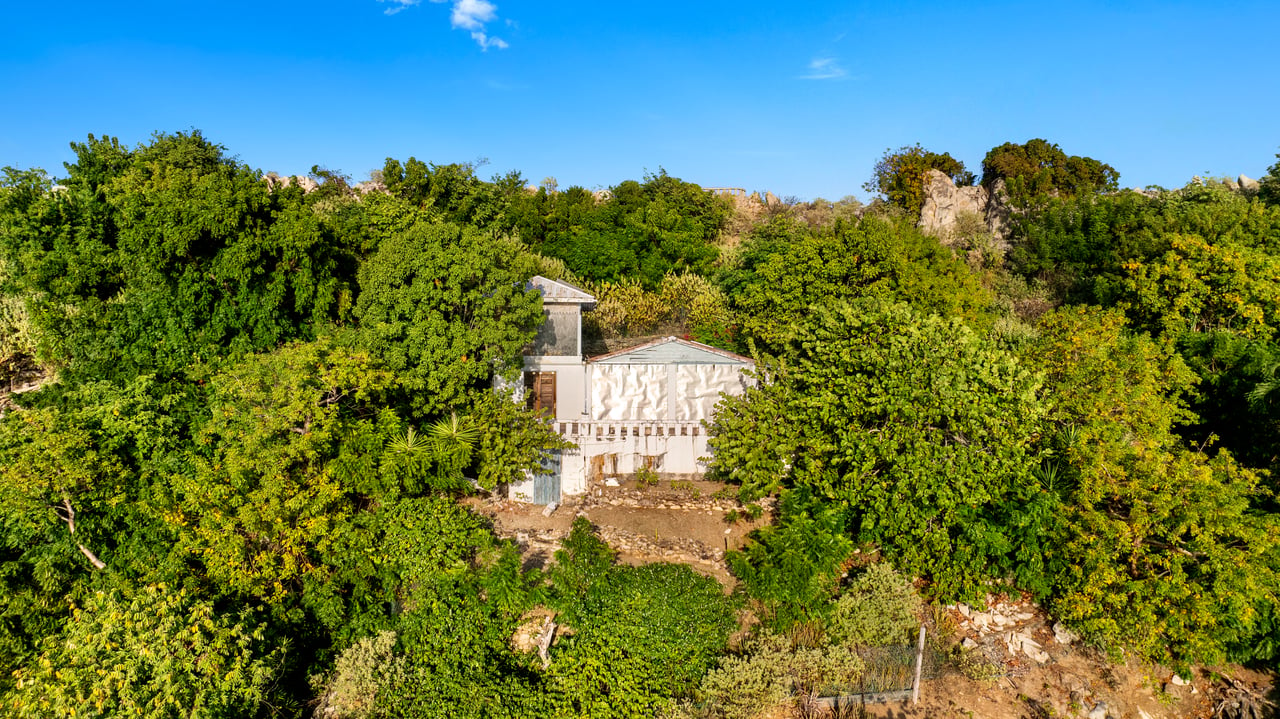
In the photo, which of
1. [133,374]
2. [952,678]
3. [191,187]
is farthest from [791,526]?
[191,187]

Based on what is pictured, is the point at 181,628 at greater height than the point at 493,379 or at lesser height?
lesser

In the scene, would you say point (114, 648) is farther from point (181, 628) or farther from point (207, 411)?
point (207, 411)

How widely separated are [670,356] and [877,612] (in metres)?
9.26

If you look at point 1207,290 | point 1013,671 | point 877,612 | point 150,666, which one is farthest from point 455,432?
point 1207,290

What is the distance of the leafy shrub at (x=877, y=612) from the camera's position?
1340 cm

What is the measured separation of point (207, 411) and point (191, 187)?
864 cm

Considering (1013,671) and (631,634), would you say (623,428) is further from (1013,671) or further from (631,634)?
(1013,671)

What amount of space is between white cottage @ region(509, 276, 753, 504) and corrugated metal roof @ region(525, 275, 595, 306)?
0.03m

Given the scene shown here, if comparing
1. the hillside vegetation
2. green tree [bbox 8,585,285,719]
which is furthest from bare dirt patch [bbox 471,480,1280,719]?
green tree [bbox 8,585,285,719]

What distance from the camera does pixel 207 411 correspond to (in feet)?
53.0

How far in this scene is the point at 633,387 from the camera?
20219mm

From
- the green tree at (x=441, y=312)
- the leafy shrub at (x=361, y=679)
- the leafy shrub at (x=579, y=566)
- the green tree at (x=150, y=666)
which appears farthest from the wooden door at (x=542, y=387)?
the green tree at (x=150, y=666)

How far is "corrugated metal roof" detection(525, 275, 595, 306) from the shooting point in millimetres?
20344

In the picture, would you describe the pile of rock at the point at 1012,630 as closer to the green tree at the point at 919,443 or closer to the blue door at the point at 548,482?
the green tree at the point at 919,443
